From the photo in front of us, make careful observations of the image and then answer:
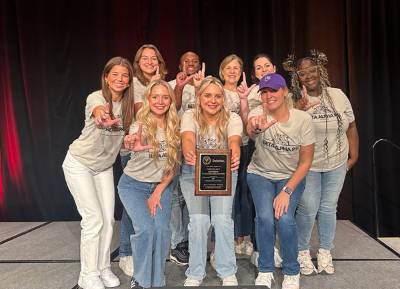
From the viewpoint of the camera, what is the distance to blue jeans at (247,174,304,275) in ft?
8.58

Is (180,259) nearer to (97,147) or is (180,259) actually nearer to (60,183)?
(97,147)

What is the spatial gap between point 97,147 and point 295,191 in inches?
58.0

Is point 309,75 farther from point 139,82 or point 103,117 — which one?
point 103,117

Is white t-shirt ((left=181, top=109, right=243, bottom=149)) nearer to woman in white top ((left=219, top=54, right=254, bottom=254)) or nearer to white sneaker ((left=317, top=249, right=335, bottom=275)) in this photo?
woman in white top ((left=219, top=54, right=254, bottom=254))

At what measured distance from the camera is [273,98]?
2.70 meters

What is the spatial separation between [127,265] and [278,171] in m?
1.45

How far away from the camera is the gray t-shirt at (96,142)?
2.69 m

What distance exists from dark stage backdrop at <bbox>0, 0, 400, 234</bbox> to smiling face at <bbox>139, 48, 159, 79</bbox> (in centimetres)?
179

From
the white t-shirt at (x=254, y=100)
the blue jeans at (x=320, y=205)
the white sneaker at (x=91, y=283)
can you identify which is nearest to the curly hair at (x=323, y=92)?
the blue jeans at (x=320, y=205)

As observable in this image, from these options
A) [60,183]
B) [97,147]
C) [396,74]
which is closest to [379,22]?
[396,74]

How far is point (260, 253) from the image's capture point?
8.78 ft

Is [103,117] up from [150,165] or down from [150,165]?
up

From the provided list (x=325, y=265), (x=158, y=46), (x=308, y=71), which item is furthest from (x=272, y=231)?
(x=158, y=46)

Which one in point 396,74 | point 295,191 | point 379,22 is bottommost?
point 295,191
